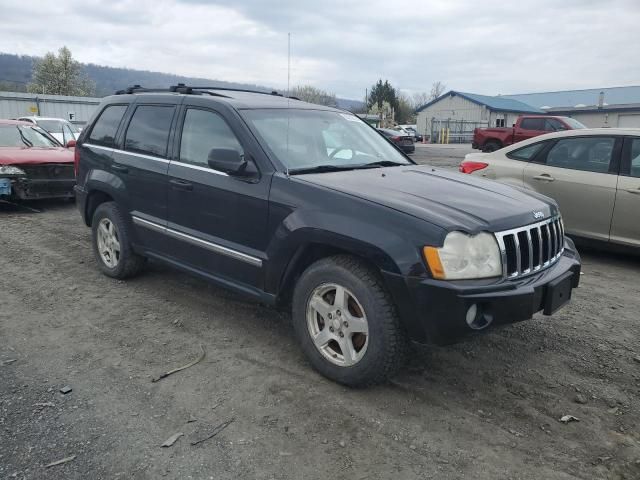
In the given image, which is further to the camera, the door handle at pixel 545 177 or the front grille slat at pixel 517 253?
the door handle at pixel 545 177

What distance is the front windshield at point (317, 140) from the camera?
388 cm

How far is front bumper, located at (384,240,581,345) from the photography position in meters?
2.86

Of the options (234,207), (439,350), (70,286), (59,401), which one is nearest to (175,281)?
(70,286)

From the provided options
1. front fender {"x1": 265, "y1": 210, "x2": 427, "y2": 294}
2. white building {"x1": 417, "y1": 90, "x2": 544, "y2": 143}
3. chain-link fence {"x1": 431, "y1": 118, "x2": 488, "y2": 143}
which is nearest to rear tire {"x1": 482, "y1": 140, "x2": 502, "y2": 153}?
front fender {"x1": 265, "y1": 210, "x2": 427, "y2": 294}

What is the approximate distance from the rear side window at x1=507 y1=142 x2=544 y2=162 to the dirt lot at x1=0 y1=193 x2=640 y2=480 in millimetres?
2616

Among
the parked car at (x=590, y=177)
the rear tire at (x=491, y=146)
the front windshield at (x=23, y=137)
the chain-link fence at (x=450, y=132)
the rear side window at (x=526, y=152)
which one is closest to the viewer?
the parked car at (x=590, y=177)

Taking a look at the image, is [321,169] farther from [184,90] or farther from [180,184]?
[184,90]

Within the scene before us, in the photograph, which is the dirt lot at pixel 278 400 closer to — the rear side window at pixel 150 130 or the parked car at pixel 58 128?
the rear side window at pixel 150 130

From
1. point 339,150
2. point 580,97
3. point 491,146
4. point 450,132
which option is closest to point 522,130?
point 491,146

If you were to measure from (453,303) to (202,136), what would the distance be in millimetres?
2440

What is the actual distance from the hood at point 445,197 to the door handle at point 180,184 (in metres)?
1.04

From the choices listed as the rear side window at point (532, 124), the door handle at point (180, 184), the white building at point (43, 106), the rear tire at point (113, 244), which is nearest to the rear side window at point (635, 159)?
the door handle at point (180, 184)

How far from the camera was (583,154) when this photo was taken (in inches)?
252

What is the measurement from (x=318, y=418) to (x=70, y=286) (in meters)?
3.27
